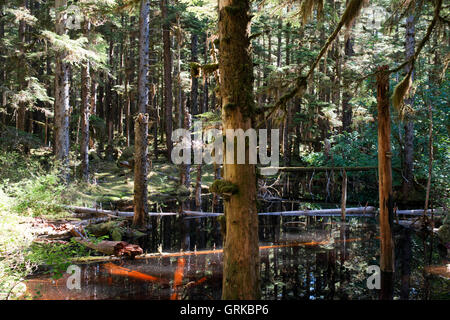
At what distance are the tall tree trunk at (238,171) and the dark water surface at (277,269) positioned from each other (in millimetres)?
2485

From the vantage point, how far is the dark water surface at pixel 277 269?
Answer: 24.3 feet

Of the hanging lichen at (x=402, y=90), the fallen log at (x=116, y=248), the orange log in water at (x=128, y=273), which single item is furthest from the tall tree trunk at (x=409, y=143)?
the orange log in water at (x=128, y=273)

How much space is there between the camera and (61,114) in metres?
15.2

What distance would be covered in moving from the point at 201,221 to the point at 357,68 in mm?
14080

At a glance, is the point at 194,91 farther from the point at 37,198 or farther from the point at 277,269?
the point at 277,269

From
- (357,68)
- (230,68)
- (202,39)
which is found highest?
(202,39)

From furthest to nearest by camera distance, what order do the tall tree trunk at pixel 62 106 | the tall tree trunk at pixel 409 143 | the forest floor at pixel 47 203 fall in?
the tall tree trunk at pixel 409 143 → the tall tree trunk at pixel 62 106 → the forest floor at pixel 47 203

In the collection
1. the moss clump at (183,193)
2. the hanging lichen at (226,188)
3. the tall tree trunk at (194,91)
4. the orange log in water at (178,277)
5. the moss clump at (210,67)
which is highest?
the tall tree trunk at (194,91)

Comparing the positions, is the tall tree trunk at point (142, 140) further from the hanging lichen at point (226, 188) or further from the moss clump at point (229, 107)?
the hanging lichen at point (226, 188)

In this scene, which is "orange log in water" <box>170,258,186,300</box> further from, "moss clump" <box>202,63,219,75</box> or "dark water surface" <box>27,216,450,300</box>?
"moss clump" <box>202,63,219,75</box>

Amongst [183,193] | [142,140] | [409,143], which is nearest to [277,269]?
[142,140]

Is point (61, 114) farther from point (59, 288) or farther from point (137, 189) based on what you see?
point (59, 288)
